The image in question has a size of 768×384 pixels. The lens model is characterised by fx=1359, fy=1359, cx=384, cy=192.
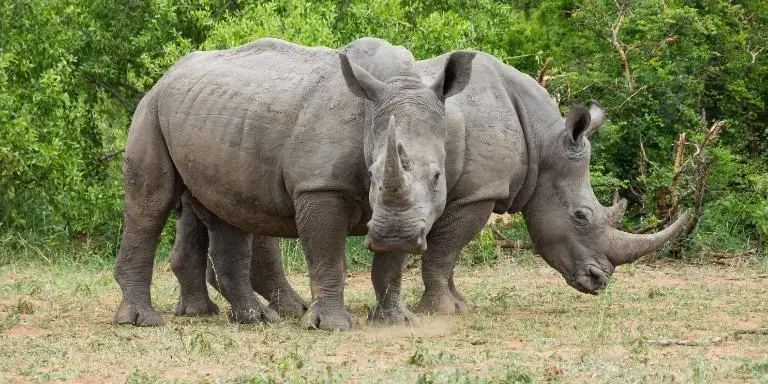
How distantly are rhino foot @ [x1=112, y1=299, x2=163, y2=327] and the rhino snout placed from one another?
2.20 meters

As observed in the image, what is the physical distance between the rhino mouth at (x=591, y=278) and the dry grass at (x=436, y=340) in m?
0.17

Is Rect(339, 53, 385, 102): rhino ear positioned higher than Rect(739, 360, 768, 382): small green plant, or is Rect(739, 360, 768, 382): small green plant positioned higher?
Rect(339, 53, 385, 102): rhino ear

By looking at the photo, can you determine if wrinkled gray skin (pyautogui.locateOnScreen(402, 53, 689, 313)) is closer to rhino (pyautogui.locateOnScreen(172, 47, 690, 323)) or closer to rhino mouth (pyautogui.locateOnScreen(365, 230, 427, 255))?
rhino (pyautogui.locateOnScreen(172, 47, 690, 323))

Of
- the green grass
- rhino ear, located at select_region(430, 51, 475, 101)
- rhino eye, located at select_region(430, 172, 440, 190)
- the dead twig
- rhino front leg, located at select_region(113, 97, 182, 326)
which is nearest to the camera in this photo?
the green grass

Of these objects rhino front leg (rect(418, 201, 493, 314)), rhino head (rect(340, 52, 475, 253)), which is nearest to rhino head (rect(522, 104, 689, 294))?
rhino front leg (rect(418, 201, 493, 314))

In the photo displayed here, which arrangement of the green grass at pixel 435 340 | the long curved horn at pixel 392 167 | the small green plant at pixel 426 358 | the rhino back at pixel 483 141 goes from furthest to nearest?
the rhino back at pixel 483 141, the long curved horn at pixel 392 167, the small green plant at pixel 426 358, the green grass at pixel 435 340

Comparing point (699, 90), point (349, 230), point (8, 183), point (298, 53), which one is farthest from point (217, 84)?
point (699, 90)

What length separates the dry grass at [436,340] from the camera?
683 centimetres

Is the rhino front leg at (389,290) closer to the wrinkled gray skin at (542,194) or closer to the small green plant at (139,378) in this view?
the wrinkled gray skin at (542,194)

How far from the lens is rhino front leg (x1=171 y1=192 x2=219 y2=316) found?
998 cm

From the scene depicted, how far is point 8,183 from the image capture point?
13438mm

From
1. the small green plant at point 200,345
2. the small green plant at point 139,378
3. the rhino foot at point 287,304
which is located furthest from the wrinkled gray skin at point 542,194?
the small green plant at point 139,378

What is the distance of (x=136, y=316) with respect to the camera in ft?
30.6

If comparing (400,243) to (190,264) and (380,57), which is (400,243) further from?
(190,264)
